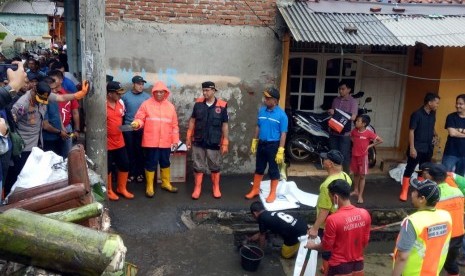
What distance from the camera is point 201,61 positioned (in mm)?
7918

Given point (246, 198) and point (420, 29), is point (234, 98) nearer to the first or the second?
point (246, 198)

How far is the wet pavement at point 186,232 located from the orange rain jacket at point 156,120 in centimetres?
92

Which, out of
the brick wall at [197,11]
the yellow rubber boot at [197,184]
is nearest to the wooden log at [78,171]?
the yellow rubber boot at [197,184]

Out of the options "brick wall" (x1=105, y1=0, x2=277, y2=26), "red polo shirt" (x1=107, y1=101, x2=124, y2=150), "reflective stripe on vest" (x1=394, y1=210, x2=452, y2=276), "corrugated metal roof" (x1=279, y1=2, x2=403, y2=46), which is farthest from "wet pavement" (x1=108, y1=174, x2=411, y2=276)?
"brick wall" (x1=105, y1=0, x2=277, y2=26)

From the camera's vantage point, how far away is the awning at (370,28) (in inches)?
281

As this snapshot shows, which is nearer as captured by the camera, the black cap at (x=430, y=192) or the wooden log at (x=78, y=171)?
the wooden log at (x=78, y=171)

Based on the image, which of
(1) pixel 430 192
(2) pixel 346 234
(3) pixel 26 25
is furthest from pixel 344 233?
(3) pixel 26 25

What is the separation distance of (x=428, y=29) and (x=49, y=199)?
6697mm

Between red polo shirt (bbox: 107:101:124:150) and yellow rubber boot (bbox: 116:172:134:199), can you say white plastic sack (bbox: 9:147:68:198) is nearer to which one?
red polo shirt (bbox: 107:101:124:150)

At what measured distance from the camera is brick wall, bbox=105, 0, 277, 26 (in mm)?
7535

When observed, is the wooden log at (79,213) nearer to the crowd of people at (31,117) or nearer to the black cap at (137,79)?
the crowd of people at (31,117)

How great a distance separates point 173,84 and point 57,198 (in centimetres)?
498

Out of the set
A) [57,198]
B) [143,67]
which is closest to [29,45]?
[143,67]

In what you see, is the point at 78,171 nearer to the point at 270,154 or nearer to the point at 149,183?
the point at 149,183
